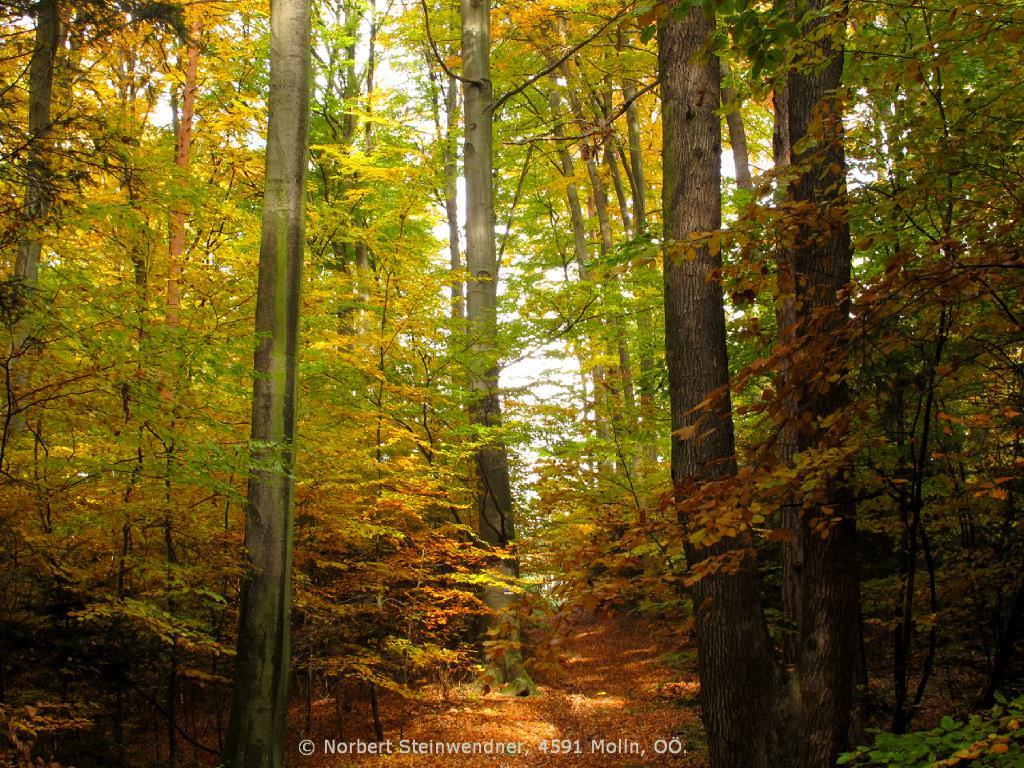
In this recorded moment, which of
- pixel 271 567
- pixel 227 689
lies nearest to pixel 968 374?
pixel 271 567

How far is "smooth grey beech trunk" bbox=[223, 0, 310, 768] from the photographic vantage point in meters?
5.27

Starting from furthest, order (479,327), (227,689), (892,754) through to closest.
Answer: (479,327) < (227,689) < (892,754)

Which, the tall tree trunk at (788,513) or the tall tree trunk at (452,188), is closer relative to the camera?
the tall tree trunk at (788,513)

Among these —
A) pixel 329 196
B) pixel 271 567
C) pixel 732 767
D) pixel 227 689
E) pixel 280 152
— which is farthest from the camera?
pixel 329 196

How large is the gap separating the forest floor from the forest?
0.08 m

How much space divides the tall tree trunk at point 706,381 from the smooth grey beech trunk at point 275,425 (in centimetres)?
304

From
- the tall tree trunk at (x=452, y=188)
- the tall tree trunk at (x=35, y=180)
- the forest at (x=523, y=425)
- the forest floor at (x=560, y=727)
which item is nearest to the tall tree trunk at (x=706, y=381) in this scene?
the forest at (x=523, y=425)

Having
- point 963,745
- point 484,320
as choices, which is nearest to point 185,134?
point 484,320

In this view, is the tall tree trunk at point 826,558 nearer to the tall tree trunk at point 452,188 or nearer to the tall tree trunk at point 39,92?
the tall tree trunk at point 39,92

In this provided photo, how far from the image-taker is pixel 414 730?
832cm

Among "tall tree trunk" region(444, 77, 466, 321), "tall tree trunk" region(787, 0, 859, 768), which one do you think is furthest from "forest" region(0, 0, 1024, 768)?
"tall tree trunk" region(444, 77, 466, 321)

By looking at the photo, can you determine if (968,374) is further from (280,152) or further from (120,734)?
(120,734)

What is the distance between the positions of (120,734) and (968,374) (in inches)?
299

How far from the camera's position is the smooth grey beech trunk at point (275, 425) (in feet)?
17.3
